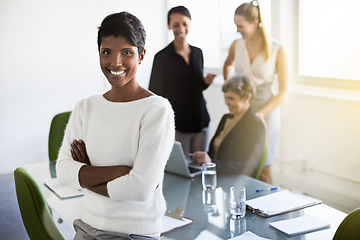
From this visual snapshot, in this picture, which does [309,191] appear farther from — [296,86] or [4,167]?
[4,167]

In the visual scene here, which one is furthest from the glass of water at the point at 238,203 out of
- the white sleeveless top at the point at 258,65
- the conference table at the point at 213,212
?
the white sleeveless top at the point at 258,65

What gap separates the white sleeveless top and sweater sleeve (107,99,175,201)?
6.54 feet

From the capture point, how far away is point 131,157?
1.48 m

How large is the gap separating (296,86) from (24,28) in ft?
8.97

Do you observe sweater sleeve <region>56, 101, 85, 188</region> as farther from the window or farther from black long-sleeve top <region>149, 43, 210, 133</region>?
the window

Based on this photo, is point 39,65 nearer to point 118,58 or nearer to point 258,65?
point 258,65

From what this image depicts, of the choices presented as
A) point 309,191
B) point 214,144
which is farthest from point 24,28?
point 309,191

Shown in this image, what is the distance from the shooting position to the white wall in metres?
4.57

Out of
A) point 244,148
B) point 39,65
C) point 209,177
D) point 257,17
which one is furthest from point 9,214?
point 257,17

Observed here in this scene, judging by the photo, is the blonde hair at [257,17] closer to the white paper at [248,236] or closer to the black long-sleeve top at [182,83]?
the black long-sleeve top at [182,83]

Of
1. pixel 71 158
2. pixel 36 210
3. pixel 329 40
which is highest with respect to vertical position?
pixel 329 40

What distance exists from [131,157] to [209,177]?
2.53 ft

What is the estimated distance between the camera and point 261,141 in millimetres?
2689

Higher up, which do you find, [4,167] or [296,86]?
[296,86]
